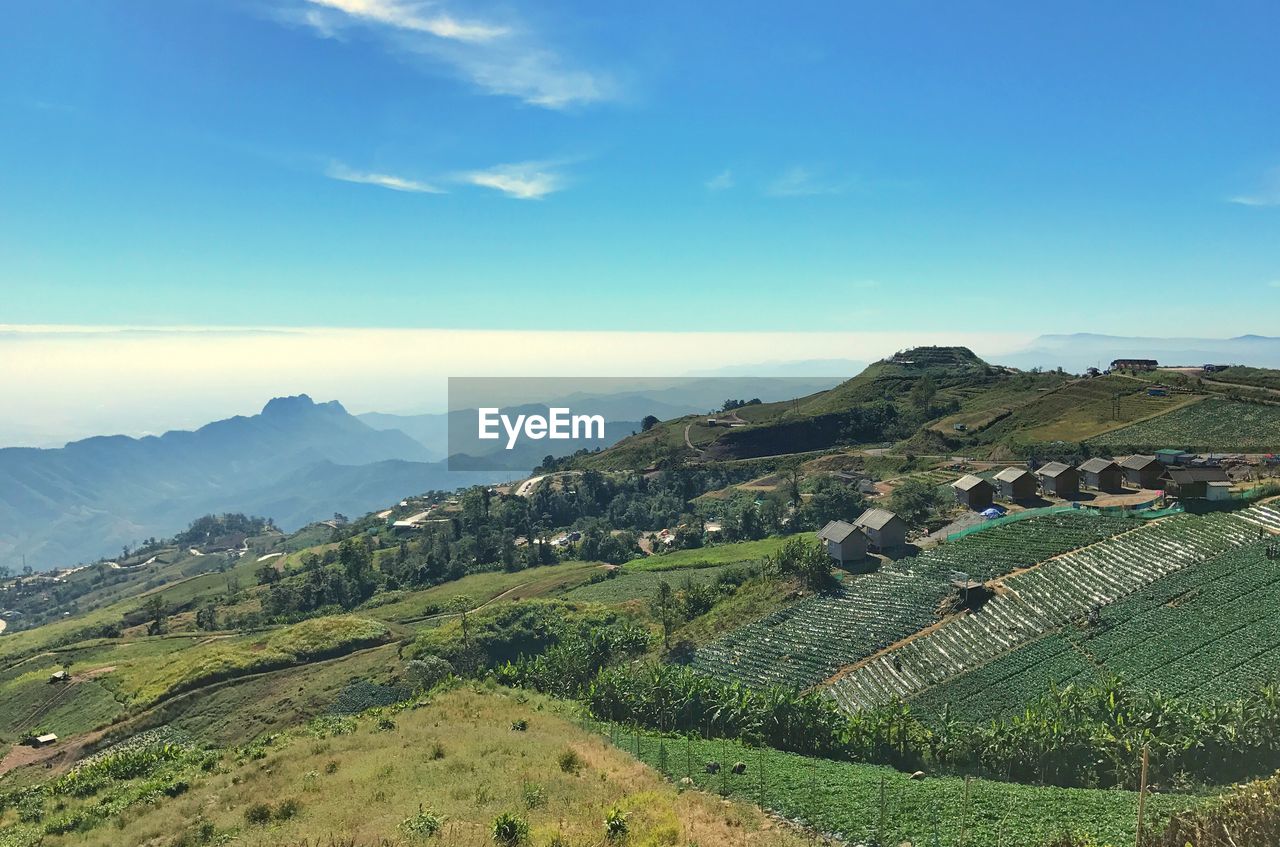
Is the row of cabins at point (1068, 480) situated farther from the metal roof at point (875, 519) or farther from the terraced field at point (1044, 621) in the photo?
the terraced field at point (1044, 621)

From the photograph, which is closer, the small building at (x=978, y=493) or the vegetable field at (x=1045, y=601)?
the vegetable field at (x=1045, y=601)

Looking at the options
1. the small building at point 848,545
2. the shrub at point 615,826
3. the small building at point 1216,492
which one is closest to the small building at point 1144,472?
the small building at point 1216,492

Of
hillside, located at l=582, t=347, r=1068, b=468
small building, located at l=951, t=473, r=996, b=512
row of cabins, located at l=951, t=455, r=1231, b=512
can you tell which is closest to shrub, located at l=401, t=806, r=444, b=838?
small building, located at l=951, t=473, r=996, b=512

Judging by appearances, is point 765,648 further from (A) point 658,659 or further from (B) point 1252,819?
(B) point 1252,819

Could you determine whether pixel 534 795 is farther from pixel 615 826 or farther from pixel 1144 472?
pixel 1144 472

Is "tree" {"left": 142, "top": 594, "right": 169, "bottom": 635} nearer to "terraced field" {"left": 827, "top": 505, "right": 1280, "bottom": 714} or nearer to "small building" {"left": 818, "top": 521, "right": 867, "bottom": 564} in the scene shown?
"small building" {"left": 818, "top": 521, "right": 867, "bottom": 564}

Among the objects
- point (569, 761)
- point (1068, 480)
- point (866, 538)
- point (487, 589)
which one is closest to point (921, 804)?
point (569, 761)
